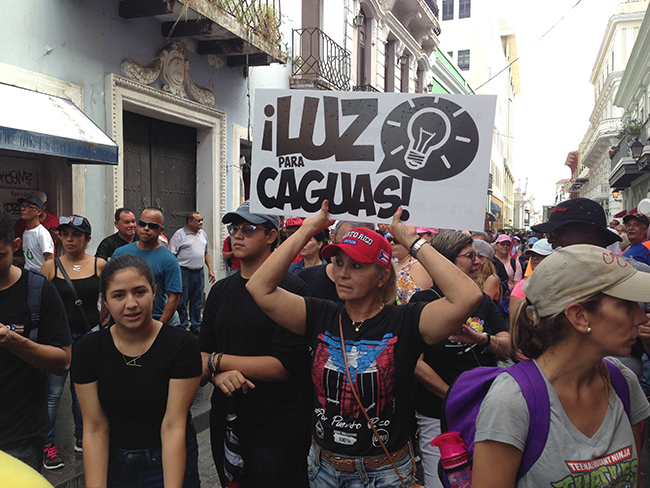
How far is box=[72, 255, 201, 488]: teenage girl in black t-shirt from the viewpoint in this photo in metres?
2.35

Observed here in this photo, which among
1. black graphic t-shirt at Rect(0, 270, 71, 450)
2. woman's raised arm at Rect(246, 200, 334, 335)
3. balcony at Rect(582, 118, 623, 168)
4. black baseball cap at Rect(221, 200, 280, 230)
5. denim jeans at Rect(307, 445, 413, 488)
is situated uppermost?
balcony at Rect(582, 118, 623, 168)

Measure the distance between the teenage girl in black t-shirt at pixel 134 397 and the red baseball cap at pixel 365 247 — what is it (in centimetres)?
89

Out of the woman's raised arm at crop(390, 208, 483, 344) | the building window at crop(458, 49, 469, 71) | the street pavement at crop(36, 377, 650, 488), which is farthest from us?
the building window at crop(458, 49, 469, 71)

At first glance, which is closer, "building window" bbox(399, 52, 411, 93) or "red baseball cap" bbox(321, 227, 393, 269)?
"red baseball cap" bbox(321, 227, 393, 269)

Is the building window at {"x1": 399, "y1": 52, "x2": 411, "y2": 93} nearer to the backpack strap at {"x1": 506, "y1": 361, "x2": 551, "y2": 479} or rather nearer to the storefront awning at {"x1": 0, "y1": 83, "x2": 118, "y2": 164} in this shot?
the storefront awning at {"x1": 0, "y1": 83, "x2": 118, "y2": 164}

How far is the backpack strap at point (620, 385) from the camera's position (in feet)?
5.77

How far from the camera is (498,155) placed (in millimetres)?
52469

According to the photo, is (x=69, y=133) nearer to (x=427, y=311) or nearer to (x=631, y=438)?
(x=427, y=311)

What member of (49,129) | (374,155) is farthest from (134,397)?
(49,129)

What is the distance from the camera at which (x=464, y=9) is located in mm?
Result: 51250

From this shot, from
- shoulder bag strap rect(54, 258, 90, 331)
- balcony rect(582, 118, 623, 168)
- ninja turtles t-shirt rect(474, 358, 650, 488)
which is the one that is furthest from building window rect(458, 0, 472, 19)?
ninja turtles t-shirt rect(474, 358, 650, 488)

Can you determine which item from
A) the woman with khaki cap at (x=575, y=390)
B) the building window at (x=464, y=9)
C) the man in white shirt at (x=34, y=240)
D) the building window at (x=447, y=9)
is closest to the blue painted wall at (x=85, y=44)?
the man in white shirt at (x=34, y=240)

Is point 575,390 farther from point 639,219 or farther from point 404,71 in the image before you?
point 404,71

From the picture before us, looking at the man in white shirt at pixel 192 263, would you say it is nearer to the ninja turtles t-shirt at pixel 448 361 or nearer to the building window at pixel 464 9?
the ninja turtles t-shirt at pixel 448 361
